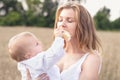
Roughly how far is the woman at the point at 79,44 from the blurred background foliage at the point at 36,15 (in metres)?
50.9

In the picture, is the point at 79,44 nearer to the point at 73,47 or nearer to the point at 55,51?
the point at 73,47

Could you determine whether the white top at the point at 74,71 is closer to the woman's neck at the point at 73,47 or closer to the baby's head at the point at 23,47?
the woman's neck at the point at 73,47

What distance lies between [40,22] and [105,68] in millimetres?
48521

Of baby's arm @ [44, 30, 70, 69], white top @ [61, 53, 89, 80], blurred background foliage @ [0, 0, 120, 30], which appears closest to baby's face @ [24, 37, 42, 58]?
baby's arm @ [44, 30, 70, 69]

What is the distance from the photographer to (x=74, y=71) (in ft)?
13.0

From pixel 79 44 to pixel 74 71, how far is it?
225 mm

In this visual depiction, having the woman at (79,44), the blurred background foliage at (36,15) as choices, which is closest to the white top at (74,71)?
the woman at (79,44)

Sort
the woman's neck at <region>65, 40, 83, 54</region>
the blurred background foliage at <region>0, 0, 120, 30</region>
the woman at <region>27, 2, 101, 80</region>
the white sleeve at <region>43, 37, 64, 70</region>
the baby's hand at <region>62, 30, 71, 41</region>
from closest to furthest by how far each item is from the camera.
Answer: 1. the white sleeve at <region>43, 37, 64, 70</region>
2. the baby's hand at <region>62, 30, 71, 41</region>
3. the woman at <region>27, 2, 101, 80</region>
4. the woman's neck at <region>65, 40, 83, 54</region>
5. the blurred background foliage at <region>0, 0, 120, 30</region>

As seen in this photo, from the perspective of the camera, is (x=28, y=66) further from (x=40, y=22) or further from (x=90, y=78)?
(x=40, y=22)

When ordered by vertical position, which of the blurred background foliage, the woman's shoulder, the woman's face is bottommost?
the blurred background foliage

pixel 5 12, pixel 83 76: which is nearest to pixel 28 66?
pixel 83 76

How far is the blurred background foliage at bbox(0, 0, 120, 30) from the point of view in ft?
189

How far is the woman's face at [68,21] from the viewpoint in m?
3.94

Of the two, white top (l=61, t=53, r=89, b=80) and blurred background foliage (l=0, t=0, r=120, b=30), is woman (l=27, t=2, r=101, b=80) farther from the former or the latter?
blurred background foliage (l=0, t=0, r=120, b=30)
